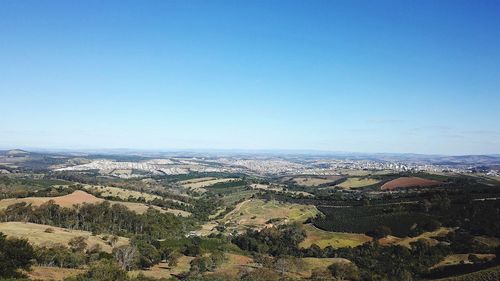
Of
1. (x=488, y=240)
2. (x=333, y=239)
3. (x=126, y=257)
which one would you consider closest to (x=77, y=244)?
(x=126, y=257)

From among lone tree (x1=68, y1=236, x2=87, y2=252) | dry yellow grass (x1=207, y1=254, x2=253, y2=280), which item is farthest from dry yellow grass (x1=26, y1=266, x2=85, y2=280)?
dry yellow grass (x1=207, y1=254, x2=253, y2=280)

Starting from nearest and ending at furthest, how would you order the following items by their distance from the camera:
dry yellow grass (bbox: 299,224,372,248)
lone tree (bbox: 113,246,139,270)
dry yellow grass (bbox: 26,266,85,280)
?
dry yellow grass (bbox: 26,266,85,280)
lone tree (bbox: 113,246,139,270)
dry yellow grass (bbox: 299,224,372,248)

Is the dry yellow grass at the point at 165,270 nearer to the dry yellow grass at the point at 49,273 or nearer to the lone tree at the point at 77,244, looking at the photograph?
the dry yellow grass at the point at 49,273

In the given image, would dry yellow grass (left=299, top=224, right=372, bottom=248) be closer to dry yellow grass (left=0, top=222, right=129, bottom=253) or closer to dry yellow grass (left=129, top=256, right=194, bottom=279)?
dry yellow grass (left=129, top=256, right=194, bottom=279)

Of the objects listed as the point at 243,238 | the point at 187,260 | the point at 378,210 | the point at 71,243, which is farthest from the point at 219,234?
the point at 378,210

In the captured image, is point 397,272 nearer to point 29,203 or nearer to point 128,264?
point 128,264

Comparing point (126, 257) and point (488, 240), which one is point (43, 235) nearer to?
point (126, 257)
